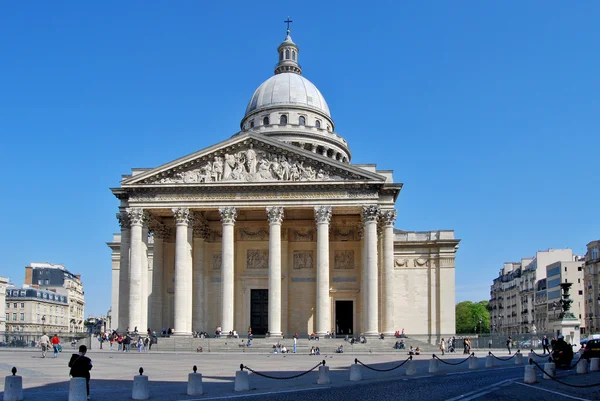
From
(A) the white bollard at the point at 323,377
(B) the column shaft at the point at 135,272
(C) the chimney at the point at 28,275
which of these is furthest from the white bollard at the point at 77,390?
(C) the chimney at the point at 28,275

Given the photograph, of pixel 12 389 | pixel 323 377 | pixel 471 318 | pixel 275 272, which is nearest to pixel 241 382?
pixel 323 377

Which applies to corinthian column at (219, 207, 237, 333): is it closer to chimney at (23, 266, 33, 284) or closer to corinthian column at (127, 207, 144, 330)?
corinthian column at (127, 207, 144, 330)

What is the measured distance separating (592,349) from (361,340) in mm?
19304

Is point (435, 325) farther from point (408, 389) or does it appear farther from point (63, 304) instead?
point (63, 304)

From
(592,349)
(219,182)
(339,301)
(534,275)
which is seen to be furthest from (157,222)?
(534,275)

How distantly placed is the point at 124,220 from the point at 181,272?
6.53 meters

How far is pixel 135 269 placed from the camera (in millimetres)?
51281

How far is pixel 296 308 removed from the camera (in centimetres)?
5781

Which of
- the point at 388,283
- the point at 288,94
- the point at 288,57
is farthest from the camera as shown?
the point at 288,57

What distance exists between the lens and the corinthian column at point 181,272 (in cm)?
5097

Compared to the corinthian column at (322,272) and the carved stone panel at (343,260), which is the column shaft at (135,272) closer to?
the corinthian column at (322,272)

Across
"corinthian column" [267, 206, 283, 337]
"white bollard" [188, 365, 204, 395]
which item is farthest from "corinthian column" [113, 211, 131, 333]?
"white bollard" [188, 365, 204, 395]

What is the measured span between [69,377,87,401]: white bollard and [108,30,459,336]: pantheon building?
3483 centimetres

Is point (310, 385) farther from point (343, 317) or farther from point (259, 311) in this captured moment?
point (343, 317)
